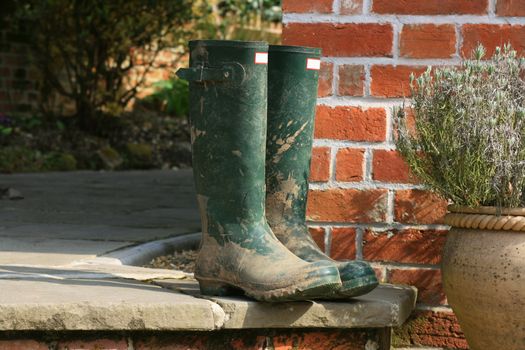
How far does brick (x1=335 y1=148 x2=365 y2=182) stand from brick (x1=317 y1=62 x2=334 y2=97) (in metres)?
0.16

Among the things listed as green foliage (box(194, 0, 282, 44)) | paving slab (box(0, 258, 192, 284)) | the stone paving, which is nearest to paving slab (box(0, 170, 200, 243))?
the stone paving

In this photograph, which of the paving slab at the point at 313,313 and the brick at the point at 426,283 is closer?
the paving slab at the point at 313,313

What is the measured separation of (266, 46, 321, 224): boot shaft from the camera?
2.36 m

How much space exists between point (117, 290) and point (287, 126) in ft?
1.84

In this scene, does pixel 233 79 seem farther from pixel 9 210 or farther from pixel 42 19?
pixel 42 19

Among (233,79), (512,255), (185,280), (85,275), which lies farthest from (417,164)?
(85,275)

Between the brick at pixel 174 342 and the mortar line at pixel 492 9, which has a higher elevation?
the mortar line at pixel 492 9

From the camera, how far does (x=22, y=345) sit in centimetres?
205

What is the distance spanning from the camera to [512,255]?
6.89 ft

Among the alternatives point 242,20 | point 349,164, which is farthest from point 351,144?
point 242,20

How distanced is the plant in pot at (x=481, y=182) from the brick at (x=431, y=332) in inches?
11.4

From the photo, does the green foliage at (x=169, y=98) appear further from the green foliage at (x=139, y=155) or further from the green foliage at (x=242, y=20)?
the green foliage at (x=139, y=155)

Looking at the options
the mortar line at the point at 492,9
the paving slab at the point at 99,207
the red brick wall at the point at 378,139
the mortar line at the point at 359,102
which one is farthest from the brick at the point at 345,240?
the paving slab at the point at 99,207

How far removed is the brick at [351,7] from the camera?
2.55 metres
